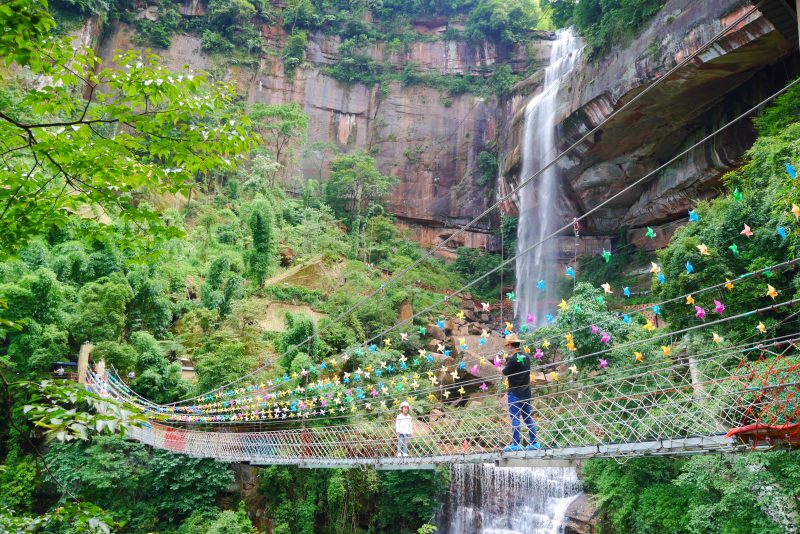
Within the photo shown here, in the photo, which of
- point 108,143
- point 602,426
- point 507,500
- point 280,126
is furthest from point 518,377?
point 280,126

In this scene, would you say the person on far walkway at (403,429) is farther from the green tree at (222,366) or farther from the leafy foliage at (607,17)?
the leafy foliage at (607,17)

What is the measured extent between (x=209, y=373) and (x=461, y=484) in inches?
185

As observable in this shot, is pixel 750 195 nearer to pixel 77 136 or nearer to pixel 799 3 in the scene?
pixel 799 3

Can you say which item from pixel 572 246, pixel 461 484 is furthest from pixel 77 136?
pixel 572 246

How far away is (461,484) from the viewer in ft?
29.3

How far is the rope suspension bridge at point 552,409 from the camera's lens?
13.9ft

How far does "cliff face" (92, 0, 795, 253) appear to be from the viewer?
437 inches

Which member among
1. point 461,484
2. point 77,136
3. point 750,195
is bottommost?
point 461,484

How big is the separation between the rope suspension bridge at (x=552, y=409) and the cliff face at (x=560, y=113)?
3399mm

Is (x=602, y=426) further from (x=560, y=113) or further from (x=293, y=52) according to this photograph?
(x=293, y=52)

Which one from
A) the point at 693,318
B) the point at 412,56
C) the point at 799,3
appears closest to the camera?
the point at 799,3

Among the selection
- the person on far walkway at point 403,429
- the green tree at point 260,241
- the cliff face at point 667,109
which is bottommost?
the person on far walkway at point 403,429

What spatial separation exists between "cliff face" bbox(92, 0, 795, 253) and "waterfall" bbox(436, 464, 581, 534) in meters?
7.77

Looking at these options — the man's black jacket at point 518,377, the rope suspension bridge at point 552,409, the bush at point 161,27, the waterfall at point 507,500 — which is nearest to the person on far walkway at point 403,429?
the rope suspension bridge at point 552,409
